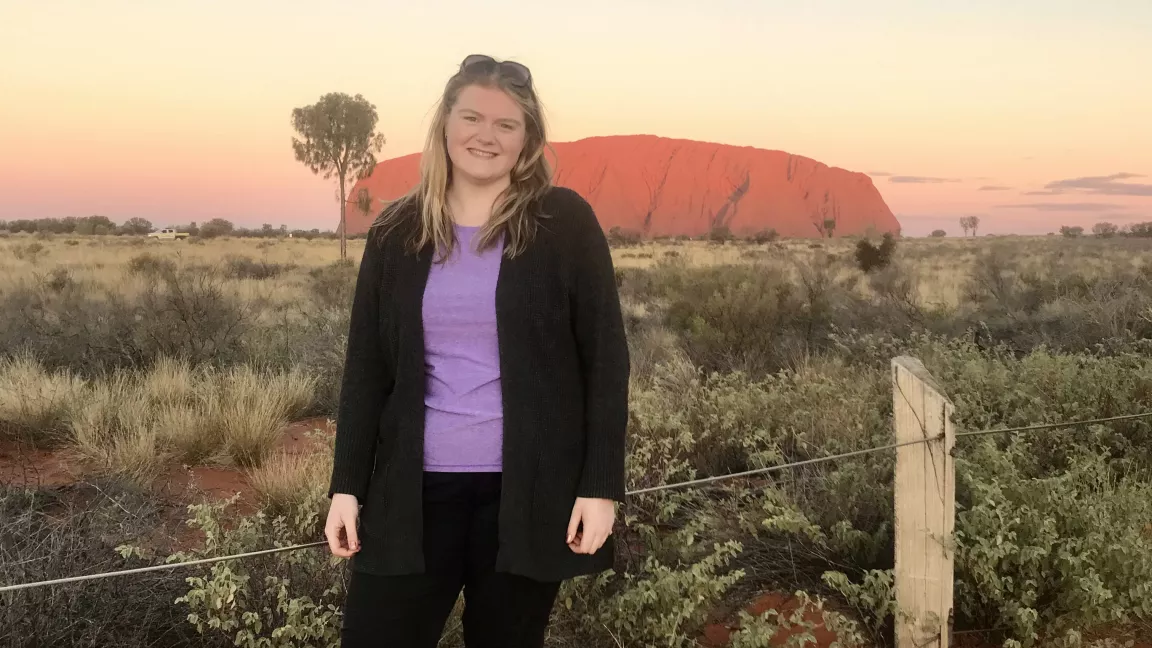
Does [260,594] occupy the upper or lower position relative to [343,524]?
lower

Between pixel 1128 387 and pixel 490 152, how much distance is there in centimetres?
481

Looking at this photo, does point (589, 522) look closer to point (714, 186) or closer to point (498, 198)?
point (498, 198)

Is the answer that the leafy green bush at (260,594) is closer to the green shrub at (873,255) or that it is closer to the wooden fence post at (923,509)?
the wooden fence post at (923,509)

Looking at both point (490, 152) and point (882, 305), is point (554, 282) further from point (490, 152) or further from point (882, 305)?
point (882, 305)

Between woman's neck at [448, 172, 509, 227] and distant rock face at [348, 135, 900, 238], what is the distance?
105m

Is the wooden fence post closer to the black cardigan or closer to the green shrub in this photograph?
the black cardigan

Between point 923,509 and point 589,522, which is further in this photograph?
point 923,509

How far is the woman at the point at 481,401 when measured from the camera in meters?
1.64

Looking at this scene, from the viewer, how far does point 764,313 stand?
914cm

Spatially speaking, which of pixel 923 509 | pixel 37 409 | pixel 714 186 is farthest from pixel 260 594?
pixel 714 186

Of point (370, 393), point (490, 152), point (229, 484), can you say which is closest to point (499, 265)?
point (490, 152)

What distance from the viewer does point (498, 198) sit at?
5.78 ft

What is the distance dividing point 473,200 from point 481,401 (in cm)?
43

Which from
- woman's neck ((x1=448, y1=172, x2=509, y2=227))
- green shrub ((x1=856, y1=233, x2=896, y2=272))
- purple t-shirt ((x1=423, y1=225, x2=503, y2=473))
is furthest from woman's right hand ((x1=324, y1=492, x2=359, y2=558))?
green shrub ((x1=856, y1=233, x2=896, y2=272))
